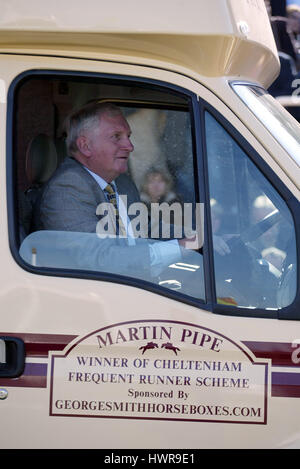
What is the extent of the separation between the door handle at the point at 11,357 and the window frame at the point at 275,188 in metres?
0.61

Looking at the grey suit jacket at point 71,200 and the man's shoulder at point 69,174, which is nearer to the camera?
the grey suit jacket at point 71,200

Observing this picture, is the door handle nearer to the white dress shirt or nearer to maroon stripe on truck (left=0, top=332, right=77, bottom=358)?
maroon stripe on truck (left=0, top=332, right=77, bottom=358)

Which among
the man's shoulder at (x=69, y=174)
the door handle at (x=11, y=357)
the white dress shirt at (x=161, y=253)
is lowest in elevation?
the door handle at (x=11, y=357)

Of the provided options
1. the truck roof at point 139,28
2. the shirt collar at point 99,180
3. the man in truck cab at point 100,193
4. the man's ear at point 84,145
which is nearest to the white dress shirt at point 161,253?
the man in truck cab at point 100,193

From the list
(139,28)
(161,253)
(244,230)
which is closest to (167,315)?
(161,253)

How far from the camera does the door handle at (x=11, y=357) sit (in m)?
2.39

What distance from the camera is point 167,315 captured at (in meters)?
2.38

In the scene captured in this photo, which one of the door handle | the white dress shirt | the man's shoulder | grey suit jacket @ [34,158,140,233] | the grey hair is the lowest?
the door handle

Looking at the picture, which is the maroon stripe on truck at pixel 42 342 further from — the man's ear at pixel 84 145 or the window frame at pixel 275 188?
the man's ear at pixel 84 145

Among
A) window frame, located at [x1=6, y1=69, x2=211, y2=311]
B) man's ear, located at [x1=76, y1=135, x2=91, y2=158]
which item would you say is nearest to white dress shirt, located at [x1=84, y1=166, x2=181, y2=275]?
window frame, located at [x1=6, y1=69, x2=211, y2=311]

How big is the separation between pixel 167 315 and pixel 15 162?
695mm

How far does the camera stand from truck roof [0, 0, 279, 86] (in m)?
2.38
